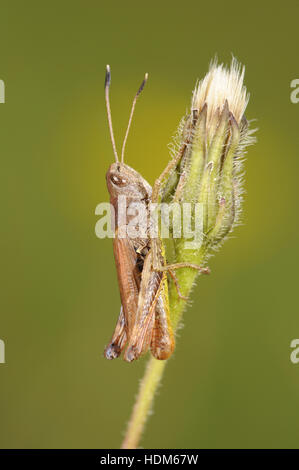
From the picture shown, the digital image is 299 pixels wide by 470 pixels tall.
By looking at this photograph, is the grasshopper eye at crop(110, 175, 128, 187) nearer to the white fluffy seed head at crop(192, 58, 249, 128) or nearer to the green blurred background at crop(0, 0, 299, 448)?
the white fluffy seed head at crop(192, 58, 249, 128)

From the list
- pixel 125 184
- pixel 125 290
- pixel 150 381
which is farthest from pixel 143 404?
pixel 125 184

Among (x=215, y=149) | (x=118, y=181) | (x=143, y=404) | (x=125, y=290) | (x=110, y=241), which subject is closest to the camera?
(x=143, y=404)

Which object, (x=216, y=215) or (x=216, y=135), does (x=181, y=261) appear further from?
(x=216, y=135)

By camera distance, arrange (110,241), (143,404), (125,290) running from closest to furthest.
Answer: (143,404), (125,290), (110,241)

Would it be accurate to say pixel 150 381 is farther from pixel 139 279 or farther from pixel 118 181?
pixel 118 181

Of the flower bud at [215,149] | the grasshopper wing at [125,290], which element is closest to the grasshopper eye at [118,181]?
the grasshopper wing at [125,290]

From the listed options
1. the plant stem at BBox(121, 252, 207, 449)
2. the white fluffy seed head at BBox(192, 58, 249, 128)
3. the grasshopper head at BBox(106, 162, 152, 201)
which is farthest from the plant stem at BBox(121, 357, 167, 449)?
the white fluffy seed head at BBox(192, 58, 249, 128)

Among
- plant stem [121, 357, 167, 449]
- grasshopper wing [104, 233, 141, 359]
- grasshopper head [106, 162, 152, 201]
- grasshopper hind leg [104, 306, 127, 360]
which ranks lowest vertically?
plant stem [121, 357, 167, 449]

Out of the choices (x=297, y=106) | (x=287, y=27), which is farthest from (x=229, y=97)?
(x=287, y=27)
